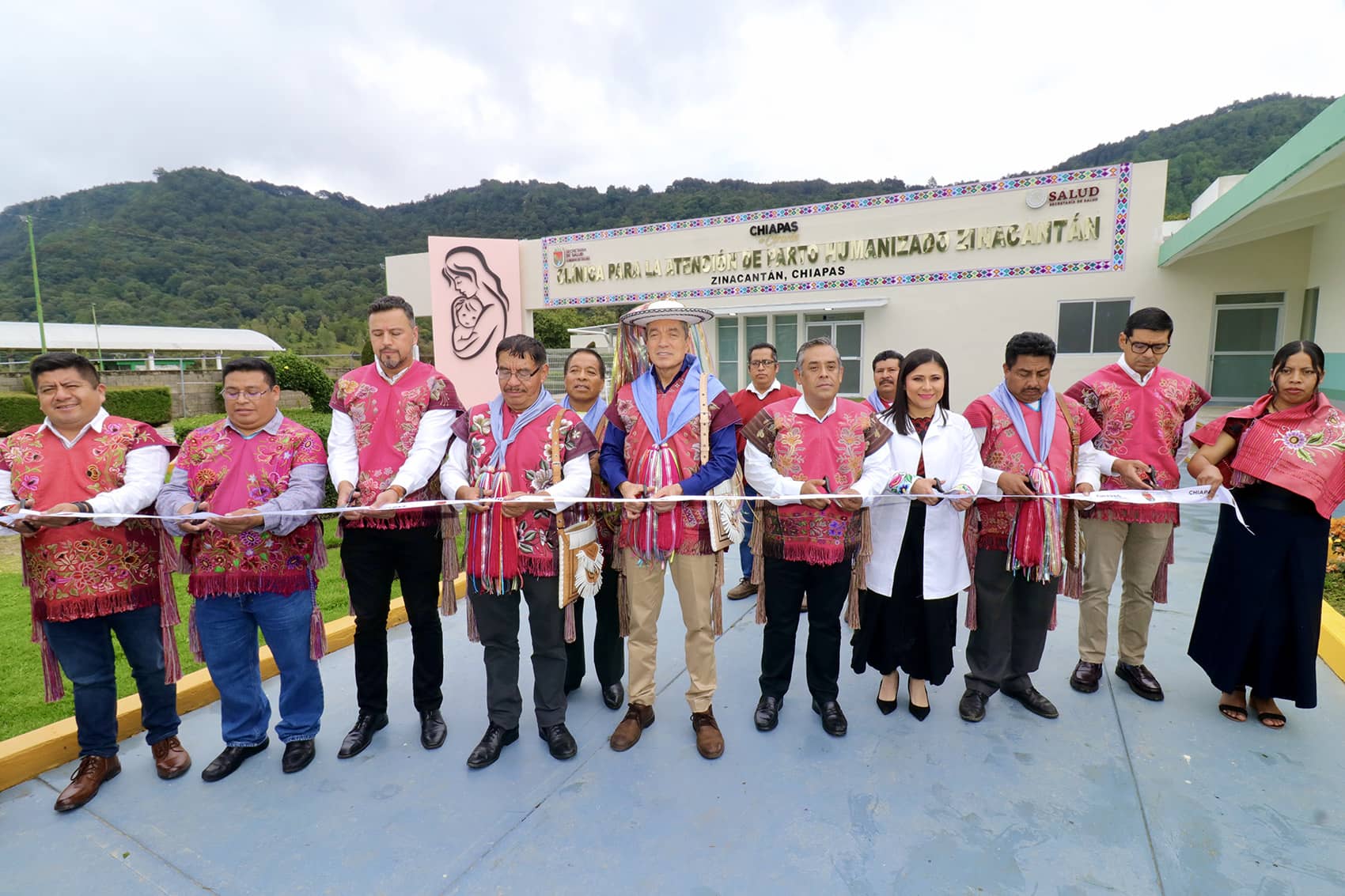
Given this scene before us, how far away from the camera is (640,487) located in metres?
2.93

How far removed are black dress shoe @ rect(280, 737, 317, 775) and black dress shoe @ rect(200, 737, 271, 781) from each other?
14 centimetres

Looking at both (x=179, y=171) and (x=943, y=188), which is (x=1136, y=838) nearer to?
(x=943, y=188)

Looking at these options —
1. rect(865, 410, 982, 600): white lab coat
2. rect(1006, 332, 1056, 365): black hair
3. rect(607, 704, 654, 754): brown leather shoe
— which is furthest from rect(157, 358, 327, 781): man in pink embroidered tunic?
rect(1006, 332, 1056, 365): black hair

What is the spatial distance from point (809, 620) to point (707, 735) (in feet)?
2.26

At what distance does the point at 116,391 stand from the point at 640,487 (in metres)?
19.8

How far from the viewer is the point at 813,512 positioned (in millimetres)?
2955

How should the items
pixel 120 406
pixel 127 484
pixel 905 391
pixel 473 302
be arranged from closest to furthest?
pixel 127 484 < pixel 905 391 < pixel 120 406 < pixel 473 302

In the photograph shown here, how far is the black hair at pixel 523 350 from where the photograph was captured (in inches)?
114

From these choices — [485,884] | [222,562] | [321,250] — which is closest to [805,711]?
[485,884]

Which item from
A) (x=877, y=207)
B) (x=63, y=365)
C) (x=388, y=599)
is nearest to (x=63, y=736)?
(x=388, y=599)

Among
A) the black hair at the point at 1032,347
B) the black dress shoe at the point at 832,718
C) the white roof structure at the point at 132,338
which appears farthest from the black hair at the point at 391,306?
the white roof structure at the point at 132,338

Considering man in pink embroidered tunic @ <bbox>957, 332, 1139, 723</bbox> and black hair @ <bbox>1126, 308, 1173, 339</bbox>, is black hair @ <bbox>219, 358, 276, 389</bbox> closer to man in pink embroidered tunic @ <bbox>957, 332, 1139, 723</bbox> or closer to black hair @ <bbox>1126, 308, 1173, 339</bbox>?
man in pink embroidered tunic @ <bbox>957, 332, 1139, 723</bbox>

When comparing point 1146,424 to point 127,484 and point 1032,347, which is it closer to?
point 1032,347

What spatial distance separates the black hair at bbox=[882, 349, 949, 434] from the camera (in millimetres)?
3076
